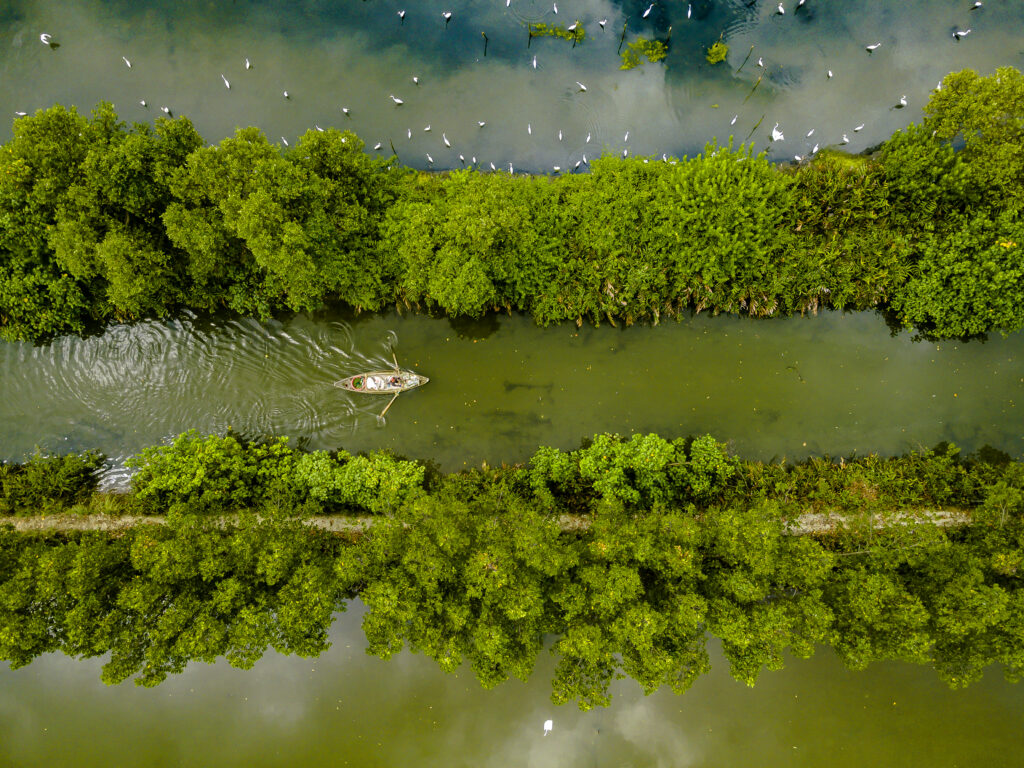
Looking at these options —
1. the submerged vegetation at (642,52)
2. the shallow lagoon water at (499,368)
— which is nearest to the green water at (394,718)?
the shallow lagoon water at (499,368)

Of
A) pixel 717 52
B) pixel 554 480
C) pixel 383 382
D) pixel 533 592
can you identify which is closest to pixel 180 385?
pixel 383 382

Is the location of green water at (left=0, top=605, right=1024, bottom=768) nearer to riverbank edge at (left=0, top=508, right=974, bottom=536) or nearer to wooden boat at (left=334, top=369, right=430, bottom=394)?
riverbank edge at (left=0, top=508, right=974, bottom=536)

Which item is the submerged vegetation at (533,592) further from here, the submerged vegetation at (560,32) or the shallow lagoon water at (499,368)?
the submerged vegetation at (560,32)

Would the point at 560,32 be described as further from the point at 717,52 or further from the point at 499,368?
the point at 499,368

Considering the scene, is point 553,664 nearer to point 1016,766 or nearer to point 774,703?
point 774,703

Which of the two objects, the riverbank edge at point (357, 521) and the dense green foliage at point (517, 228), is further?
the riverbank edge at point (357, 521)

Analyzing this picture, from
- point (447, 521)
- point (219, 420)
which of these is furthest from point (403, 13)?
point (447, 521)
